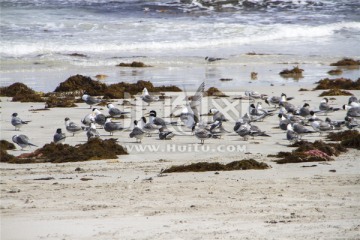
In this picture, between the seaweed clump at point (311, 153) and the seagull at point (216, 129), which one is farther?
the seagull at point (216, 129)

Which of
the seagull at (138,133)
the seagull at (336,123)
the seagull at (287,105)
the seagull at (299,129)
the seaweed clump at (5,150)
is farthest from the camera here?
the seagull at (287,105)

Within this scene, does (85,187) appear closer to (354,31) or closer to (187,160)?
(187,160)

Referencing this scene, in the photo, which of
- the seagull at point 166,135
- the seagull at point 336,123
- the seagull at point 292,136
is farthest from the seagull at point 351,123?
the seagull at point 166,135

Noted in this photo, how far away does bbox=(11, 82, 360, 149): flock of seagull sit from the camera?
12250mm

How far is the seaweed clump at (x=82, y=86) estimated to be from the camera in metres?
17.1

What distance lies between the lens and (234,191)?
845 cm

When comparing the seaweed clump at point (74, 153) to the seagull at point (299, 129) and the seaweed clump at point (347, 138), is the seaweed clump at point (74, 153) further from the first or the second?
the seaweed clump at point (347, 138)

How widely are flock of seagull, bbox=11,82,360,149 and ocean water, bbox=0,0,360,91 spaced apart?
3.63 m

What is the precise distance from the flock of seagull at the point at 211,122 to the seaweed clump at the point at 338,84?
2.32 m

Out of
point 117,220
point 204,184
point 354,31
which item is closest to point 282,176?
point 204,184

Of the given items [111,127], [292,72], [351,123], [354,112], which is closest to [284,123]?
[351,123]

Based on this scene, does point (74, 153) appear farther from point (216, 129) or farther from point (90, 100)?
point (90, 100)

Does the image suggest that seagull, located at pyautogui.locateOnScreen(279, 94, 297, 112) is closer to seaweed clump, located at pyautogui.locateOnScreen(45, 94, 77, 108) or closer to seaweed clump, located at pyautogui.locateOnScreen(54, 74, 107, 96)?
seaweed clump, located at pyautogui.locateOnScreen(54, 74, 107, 96)

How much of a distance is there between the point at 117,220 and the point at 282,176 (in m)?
2.96
